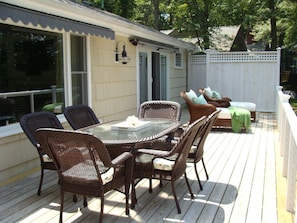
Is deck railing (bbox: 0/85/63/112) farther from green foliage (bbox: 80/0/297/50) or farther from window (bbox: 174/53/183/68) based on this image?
green foliage (bbox: 80/0/297/50)

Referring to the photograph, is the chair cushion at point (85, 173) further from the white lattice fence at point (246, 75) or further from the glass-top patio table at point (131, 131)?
the white lattice fence at point (246, 75)

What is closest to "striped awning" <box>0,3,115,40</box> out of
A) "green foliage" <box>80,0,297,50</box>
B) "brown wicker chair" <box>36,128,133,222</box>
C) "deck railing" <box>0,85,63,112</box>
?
"deck railing" <box>0,85,63,112</box>

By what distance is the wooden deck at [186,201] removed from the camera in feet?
10.8

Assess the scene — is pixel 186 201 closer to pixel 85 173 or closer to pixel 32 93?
pixel 85 173

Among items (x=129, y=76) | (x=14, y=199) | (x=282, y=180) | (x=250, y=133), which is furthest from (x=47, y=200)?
(x=250, y=133)

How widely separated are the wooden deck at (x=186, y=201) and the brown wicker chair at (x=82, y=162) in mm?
414

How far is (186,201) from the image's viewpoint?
12.1ft

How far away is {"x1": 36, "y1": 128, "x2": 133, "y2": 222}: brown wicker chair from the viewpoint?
2761 millimetres

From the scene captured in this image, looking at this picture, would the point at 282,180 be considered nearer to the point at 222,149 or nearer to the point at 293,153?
the point at 293,153

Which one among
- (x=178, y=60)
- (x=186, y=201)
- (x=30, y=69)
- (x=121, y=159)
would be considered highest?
(x=178, y=60)

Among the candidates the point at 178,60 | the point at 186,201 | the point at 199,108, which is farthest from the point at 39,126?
the point at 178,60

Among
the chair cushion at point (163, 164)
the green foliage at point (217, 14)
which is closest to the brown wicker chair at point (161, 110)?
the chair cushion at point (163, 164)

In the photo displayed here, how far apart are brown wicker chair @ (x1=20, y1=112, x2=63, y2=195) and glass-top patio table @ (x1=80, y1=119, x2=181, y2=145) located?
0.48 metres

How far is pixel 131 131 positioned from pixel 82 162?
1.10 metres
